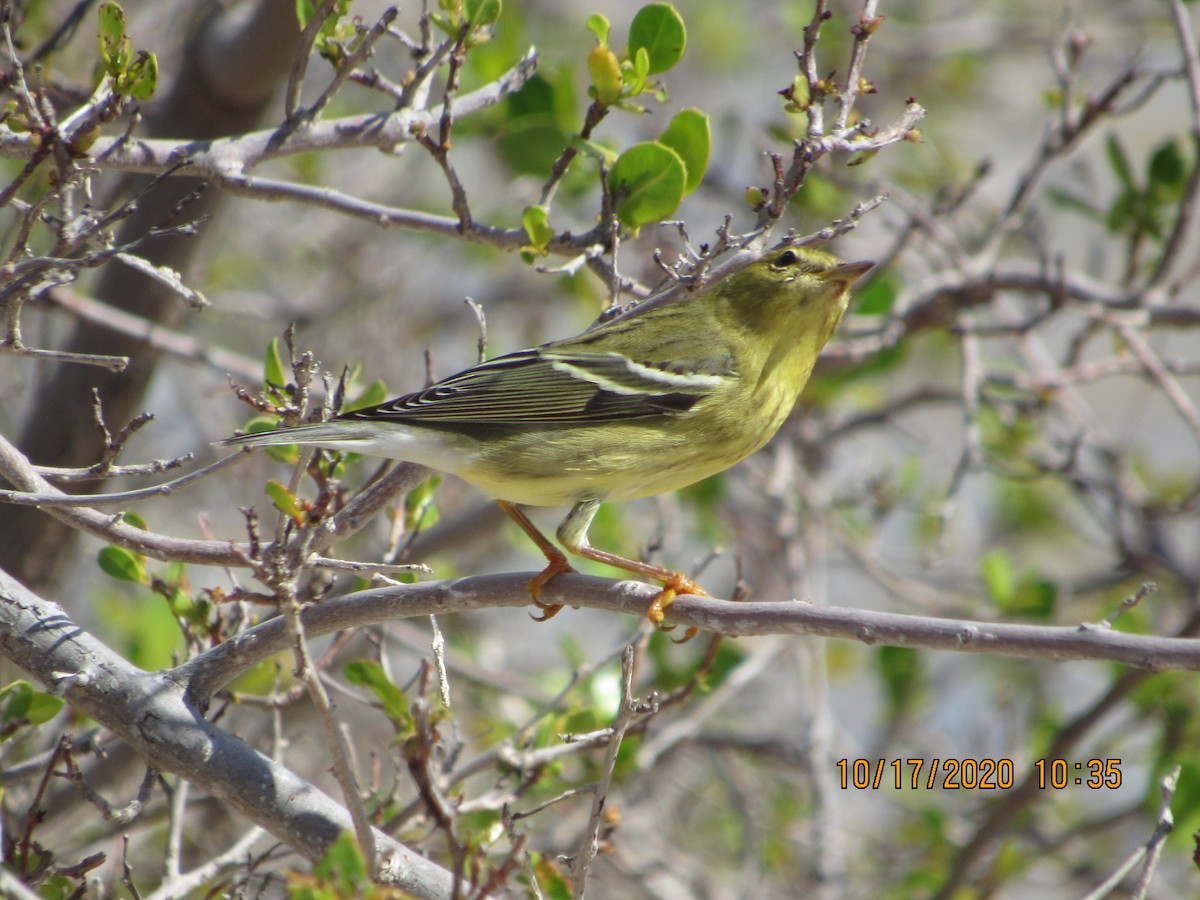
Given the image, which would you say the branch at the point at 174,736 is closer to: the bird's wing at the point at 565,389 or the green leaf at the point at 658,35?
the bird's wing at the point at 565,389

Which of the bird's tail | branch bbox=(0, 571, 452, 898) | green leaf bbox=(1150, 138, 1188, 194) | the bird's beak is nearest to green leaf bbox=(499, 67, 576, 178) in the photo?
the bird's beak

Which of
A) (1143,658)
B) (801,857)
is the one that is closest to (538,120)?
(1143,658)

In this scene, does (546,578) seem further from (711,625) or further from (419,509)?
(419,509)

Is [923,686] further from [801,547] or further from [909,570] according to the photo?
[909,570]

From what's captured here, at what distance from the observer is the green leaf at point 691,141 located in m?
3.21

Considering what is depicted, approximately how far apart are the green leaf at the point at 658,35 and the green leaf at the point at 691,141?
0.60 ft

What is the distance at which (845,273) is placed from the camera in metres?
3.99

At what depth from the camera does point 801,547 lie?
5.50 meters

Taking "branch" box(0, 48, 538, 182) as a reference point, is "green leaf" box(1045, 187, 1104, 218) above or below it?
above
